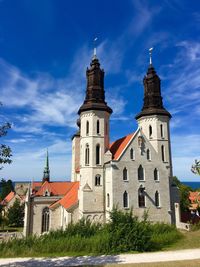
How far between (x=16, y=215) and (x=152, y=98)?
39337mm

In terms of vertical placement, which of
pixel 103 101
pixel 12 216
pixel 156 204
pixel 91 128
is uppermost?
pixel 103 101

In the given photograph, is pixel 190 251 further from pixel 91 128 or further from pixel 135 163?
pixel 91 128

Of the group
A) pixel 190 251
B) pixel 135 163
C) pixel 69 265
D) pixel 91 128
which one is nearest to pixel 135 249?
pixel 190 251

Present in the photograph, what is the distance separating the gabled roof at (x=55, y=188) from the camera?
1700 inches

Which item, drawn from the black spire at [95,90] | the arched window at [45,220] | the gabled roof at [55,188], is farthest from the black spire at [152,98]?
the arched window at [45,220]

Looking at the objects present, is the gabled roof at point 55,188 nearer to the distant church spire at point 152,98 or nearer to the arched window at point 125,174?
the arched window at point 125,174

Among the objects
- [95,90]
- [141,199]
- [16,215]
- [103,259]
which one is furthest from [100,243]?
[16,215]

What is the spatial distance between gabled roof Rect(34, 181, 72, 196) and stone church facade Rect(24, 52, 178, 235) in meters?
7.28

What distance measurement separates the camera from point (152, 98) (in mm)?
36219

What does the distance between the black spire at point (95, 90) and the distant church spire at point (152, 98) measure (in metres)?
5.98

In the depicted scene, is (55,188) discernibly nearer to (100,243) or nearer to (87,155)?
(87,155)

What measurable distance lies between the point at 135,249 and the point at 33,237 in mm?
8300

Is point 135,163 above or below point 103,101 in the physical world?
below

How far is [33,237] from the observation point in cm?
2036
